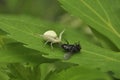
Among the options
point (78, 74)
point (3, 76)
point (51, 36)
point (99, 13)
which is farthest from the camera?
point (99, 13)

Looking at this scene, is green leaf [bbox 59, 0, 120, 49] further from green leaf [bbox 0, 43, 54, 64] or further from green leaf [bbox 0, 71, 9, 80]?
green leaf [bbox 0, 71, 9, 80]

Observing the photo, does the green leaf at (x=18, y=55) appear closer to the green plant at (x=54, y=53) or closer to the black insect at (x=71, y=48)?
the green plant at (x=54, y=53)

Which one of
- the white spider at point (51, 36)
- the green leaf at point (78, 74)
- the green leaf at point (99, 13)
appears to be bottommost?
the green leaf at point (78, 74)

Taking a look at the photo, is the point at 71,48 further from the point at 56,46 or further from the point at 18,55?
the point at 18,55

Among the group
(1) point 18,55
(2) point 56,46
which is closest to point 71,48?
(2) point 56,46

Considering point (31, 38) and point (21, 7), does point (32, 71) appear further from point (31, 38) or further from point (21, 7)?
point (21, 7)

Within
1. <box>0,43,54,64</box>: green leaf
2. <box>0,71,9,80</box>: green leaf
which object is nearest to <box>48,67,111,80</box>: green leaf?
<box>0,43,54,64</box>: green leaf

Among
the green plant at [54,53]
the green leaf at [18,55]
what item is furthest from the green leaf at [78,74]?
the green leaf at [18,55]
